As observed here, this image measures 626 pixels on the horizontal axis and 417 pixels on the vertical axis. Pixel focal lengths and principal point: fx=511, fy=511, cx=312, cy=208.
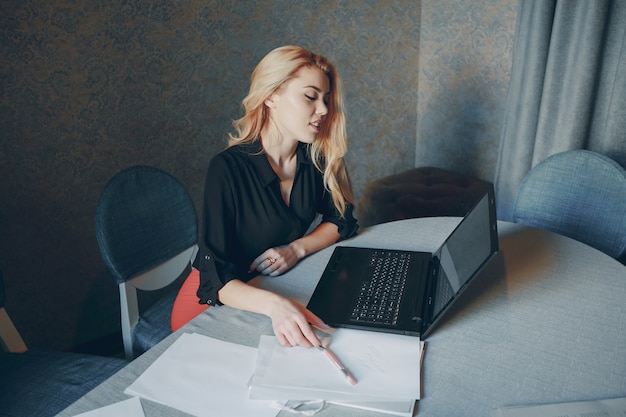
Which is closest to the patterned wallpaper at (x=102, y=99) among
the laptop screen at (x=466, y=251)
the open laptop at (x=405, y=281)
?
the open laptop at (x=405, y=281)

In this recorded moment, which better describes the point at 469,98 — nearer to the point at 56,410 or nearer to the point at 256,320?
the point at 256,320

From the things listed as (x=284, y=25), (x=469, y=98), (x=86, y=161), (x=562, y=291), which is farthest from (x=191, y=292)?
(x=469, y=98)

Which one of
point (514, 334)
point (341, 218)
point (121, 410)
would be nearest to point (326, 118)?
point (341, 218)

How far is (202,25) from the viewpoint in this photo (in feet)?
7.14

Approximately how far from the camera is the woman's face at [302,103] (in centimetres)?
147

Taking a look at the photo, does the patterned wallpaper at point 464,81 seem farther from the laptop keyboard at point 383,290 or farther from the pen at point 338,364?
the pen at point 338,364

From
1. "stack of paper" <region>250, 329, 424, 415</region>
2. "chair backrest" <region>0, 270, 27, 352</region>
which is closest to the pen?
"stack of paper" <region>250, 329, 424, 415</region>

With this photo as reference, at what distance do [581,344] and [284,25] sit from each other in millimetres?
1926

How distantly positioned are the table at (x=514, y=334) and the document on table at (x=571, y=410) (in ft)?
0.07

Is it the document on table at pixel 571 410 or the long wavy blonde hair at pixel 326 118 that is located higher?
the long wavy blonde hair at pixel 326 118

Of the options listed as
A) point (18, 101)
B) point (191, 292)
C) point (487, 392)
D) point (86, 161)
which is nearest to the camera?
point (487, 392)

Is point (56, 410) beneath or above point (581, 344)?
beneath

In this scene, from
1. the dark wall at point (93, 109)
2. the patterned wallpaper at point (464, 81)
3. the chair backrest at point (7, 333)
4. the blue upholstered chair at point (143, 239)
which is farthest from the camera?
the patterned wallpaper at point (464, 81)

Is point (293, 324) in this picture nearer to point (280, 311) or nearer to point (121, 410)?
point (280, 311)
